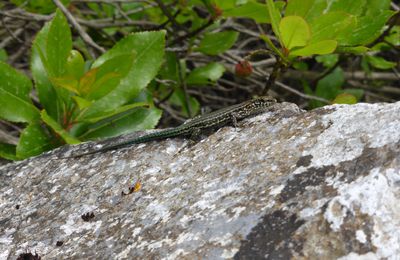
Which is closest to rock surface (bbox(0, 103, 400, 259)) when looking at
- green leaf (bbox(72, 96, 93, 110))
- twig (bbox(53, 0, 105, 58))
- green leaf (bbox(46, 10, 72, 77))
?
green leaf (bbox(72, 96, 93, 110))

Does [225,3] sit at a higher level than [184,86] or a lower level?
higher

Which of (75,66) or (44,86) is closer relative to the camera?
(75,66)

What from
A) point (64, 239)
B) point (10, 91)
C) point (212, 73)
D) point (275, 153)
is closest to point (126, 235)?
point (64, 239)

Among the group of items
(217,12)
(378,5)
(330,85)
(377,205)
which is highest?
(217,12)

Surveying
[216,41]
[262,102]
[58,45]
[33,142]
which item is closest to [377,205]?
[262,102]

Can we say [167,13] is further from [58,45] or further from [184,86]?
[58,45]

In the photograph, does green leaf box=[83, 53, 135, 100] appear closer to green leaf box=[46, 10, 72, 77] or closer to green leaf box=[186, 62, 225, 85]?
green leaf box=[46, 10, 72, 77]
